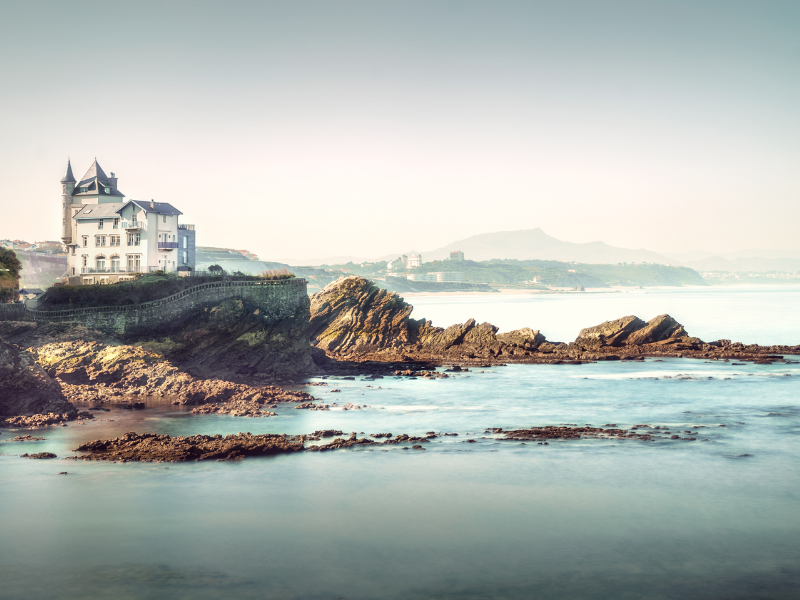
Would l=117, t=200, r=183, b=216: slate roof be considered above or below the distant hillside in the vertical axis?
below

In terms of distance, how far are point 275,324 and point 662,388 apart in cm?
2348

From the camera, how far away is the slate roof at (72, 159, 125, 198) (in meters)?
46.9

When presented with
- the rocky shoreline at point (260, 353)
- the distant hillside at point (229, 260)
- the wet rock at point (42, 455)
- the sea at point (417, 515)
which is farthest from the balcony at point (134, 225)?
the distant hillside at point (229, 260)

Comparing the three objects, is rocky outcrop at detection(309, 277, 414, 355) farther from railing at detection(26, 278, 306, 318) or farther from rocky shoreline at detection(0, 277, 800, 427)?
railing at detection(26, 278, 306, 318)

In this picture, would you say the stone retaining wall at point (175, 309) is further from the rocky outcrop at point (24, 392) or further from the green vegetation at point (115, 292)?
the rocky outcrop at point (24, 392)

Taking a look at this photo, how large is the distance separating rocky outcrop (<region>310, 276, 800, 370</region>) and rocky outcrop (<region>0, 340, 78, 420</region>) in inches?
908

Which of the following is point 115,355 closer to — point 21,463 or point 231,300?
point 231,300

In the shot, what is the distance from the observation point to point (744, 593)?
487 inches

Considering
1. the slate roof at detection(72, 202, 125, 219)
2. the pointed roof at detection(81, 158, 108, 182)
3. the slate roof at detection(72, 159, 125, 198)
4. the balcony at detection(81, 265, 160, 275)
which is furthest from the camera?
the pointed roof at detection(81, 158, 108, 182)

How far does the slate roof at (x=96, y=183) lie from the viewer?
154 feet

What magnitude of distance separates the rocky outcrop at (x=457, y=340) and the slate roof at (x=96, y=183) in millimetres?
18058

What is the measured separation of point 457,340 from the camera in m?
52.2

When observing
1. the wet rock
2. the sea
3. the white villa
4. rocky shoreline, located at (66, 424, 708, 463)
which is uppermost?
the white villa

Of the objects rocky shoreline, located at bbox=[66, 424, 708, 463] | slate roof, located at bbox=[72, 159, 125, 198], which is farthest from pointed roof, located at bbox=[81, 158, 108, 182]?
rocky shoreline, located at bbox=[66, 424, 708, 463]
